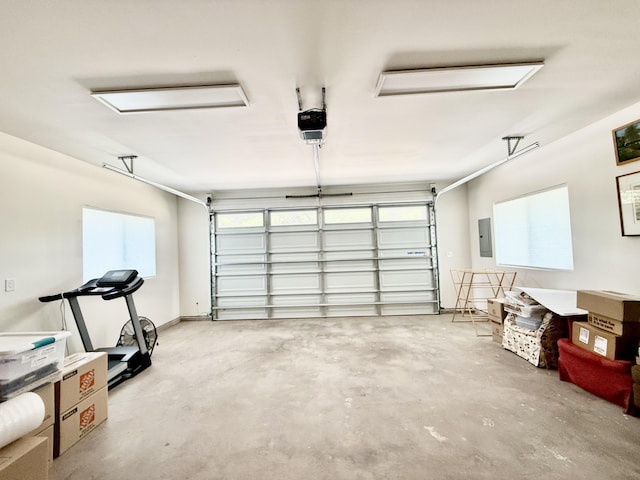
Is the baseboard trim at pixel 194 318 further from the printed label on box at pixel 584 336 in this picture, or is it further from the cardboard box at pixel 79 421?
the printed label on box at pixel 584 336

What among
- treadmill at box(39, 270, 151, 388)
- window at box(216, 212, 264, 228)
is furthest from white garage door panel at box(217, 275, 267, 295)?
treadmill at box(39, 270, 151, 388)

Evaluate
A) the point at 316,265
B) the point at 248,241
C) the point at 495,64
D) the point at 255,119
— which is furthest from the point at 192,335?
the point at 495,64

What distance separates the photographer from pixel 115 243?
397 cm

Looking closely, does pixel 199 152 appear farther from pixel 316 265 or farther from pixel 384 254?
pixel 384 254

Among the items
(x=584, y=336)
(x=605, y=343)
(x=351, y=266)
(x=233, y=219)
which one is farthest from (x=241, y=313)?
(x=605, y=343)

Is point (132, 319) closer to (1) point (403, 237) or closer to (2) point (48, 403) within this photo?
(2) point (48, 403)

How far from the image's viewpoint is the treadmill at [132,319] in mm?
2777

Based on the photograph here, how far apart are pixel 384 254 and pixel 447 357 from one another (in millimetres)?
2529

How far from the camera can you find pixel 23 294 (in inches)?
105

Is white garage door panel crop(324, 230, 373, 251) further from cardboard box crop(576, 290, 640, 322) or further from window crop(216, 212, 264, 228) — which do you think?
cardboard box crop(576, 290, 640, 322)

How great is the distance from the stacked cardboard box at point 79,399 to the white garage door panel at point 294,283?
337cm

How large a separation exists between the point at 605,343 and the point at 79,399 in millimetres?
4405

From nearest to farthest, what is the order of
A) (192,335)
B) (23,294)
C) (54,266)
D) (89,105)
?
(89,105)
(23,294)
(54,266)
(192,335)

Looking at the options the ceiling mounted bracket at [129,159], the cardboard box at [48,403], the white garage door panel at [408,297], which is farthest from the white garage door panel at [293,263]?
the cardboard box at [48,403]
